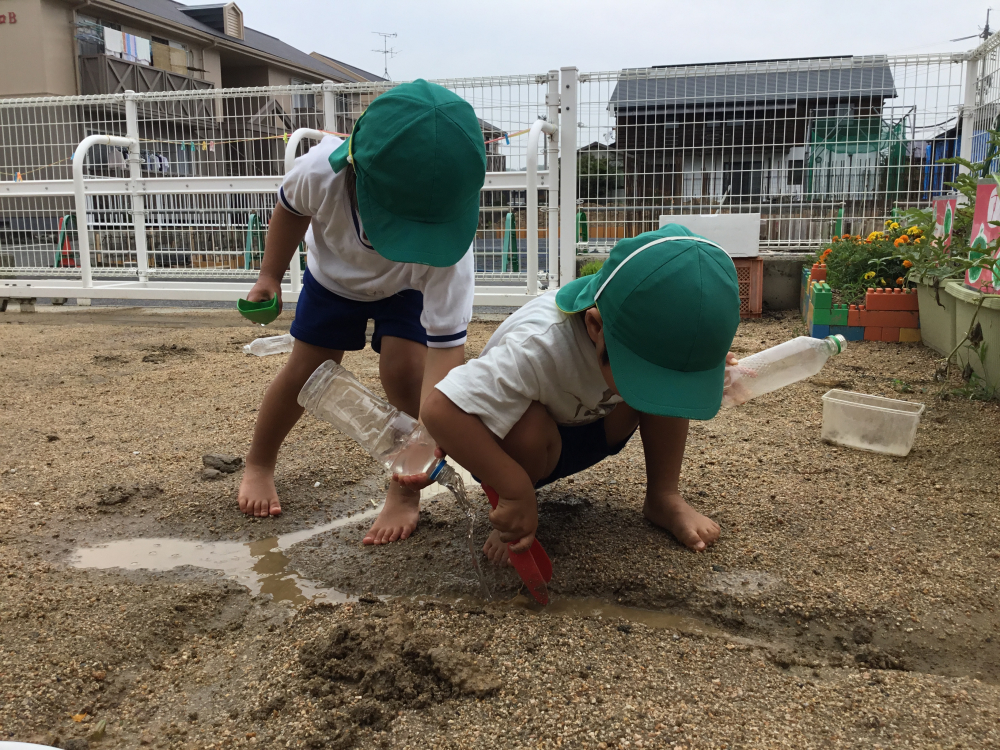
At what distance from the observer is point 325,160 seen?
1.85 meters

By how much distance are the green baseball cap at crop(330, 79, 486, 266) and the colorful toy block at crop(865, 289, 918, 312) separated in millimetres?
3178

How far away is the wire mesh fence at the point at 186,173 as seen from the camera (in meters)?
5.53

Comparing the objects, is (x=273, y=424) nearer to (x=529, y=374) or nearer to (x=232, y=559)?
(x=232, y=559)

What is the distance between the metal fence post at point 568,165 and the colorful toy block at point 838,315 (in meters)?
1.83

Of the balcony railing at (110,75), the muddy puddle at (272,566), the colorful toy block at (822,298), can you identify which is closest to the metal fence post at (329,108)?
the colorful toy block at (822,298)

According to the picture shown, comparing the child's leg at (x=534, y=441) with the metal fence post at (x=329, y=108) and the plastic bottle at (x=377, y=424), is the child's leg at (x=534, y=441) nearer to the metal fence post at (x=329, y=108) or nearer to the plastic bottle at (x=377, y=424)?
the plastic bottle at (x=377, y=424)

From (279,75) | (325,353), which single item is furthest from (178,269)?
(279,75)

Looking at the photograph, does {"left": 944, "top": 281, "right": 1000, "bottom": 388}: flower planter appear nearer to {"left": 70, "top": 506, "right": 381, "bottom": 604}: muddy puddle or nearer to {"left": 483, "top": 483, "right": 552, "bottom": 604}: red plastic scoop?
{"left": 483, "top": 483, "right": 552, "bottom": 604}: red plastic scoop

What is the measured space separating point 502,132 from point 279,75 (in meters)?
16.4

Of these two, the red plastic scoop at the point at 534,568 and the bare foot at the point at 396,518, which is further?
the bare foot at the point at 396,518

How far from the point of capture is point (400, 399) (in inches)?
81.2

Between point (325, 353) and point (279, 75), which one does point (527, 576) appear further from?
point (279, 75)

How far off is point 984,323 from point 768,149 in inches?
118

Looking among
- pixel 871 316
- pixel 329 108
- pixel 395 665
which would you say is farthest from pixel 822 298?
pixel 329 108
